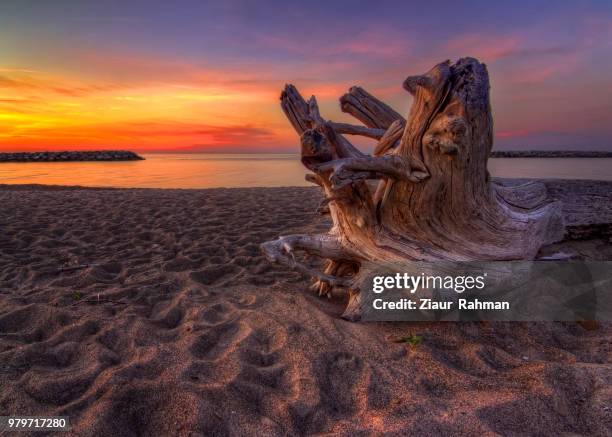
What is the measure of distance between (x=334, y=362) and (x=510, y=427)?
1.16 meters

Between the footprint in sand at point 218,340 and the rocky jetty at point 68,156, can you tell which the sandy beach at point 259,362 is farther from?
the rocky jetty at point 68,156

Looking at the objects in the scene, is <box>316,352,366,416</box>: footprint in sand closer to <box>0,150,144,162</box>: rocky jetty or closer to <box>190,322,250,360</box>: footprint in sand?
<box>190,322,250,360</box>: footprint in sand

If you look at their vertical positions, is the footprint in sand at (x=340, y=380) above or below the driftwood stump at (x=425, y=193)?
below

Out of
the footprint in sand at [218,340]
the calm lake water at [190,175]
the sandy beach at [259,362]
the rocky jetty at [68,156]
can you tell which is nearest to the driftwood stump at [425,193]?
the sandy beach at [259,362]

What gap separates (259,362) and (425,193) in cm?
199

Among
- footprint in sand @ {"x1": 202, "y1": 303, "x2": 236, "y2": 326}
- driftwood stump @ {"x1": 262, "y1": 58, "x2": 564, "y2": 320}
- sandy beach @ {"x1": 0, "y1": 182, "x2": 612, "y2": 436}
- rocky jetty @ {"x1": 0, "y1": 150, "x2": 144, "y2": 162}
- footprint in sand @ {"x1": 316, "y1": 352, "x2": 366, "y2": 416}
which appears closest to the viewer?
sandy beach @ {"x1": 0, "y1": 182, "x2": 612, "y2": 436}

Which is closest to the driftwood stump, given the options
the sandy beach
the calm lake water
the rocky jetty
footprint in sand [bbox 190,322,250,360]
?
the sandy beach

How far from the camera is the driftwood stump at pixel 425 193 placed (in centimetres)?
313

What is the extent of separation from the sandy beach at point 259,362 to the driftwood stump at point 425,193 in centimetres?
61

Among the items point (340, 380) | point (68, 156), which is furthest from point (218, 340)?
point (68, 156)

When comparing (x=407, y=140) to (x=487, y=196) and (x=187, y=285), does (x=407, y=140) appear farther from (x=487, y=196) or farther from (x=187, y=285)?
(x=187, y=285)

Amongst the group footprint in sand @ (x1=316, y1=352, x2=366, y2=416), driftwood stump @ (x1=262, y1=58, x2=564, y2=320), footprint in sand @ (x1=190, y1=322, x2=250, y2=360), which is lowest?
footprint in sand @ (x1=316, y1=352, x2=366, y2=416)

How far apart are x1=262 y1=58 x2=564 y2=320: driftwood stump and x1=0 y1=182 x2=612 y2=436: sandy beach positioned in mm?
615

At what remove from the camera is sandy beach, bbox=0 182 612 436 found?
7.17 feet
